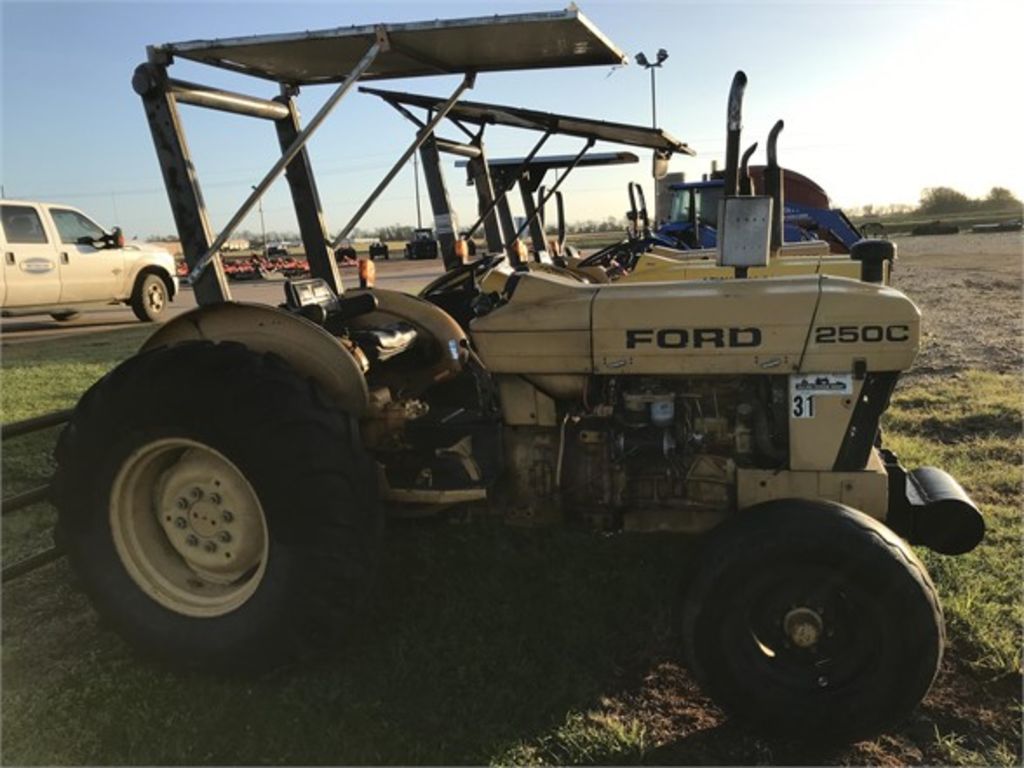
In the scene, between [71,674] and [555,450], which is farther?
[555,450]

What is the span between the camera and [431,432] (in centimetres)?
334

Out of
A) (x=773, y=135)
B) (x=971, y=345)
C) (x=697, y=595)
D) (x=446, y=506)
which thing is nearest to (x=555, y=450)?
(x=446, y=506)

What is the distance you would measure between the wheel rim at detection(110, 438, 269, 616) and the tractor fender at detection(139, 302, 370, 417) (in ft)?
1.47

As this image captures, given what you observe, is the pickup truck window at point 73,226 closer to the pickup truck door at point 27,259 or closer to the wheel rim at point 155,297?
the pickup truck door at point 27,259

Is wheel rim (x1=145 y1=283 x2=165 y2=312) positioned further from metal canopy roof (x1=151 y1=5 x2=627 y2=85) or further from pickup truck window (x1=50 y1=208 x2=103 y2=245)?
metal canopy roof (x1=151 y1=5 x2=627 y2=85)

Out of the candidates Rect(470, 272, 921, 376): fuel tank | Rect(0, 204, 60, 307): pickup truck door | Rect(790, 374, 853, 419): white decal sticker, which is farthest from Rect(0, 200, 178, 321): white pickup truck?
Rect(790, 374, 853, 419): white decal sticker

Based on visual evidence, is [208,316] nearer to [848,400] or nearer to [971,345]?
[848,400]

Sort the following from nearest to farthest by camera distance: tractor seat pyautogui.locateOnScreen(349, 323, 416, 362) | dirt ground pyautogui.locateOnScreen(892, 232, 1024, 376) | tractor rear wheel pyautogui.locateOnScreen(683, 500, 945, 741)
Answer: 1. tractor rear wheel pyautogui.locateOnScreen(683, 500, 945, 741)
2. tractor seat pyautogui.locateOnScreen(349, 323, 416, 362)
3. dirt ground pyautogui.locateOnScreen(892, 232, 1024, 376)

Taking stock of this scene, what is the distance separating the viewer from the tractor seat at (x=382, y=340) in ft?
11.4

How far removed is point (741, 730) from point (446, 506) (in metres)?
1.32

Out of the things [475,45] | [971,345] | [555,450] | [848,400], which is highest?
[475,45]

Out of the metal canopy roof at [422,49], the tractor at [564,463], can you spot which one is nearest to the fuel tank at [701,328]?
the tractor at [564,463]

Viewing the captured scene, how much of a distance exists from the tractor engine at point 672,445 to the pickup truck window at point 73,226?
11.6m

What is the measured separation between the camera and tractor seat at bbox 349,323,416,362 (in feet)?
11.4
